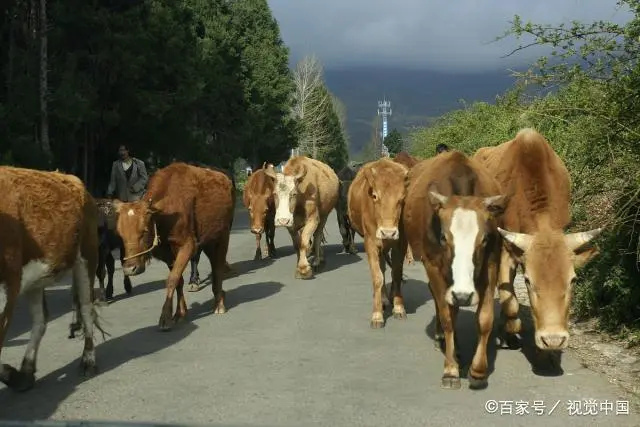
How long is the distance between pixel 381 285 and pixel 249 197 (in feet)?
18.7

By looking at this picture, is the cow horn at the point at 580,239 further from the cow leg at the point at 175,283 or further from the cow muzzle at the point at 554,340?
the cow leg at the point at 175,283

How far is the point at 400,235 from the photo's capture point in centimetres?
923

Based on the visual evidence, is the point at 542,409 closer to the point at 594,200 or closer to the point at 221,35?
the point at 594,200

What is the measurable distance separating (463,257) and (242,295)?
5922 millimetres

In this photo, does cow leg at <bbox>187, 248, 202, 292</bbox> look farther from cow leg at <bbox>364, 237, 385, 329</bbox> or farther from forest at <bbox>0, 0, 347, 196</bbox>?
forest at <bbox>0, 0, 347, 196</bbox>

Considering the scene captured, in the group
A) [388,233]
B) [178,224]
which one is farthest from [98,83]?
[388,233]

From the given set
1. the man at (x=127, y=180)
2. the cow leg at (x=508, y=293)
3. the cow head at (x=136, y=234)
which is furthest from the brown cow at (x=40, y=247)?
the man at (x=127, y=180)

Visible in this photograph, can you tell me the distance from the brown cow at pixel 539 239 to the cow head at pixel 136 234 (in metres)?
3.97

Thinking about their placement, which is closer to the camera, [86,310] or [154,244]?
[86,310]

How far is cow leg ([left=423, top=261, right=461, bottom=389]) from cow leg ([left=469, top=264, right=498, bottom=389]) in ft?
0.47

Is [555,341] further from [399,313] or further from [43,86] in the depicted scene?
[43,86]

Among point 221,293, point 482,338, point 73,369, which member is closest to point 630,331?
point 482,338

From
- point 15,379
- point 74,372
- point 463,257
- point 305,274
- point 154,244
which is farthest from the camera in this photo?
point 305,274

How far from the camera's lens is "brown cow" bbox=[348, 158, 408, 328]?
28.8 ft
